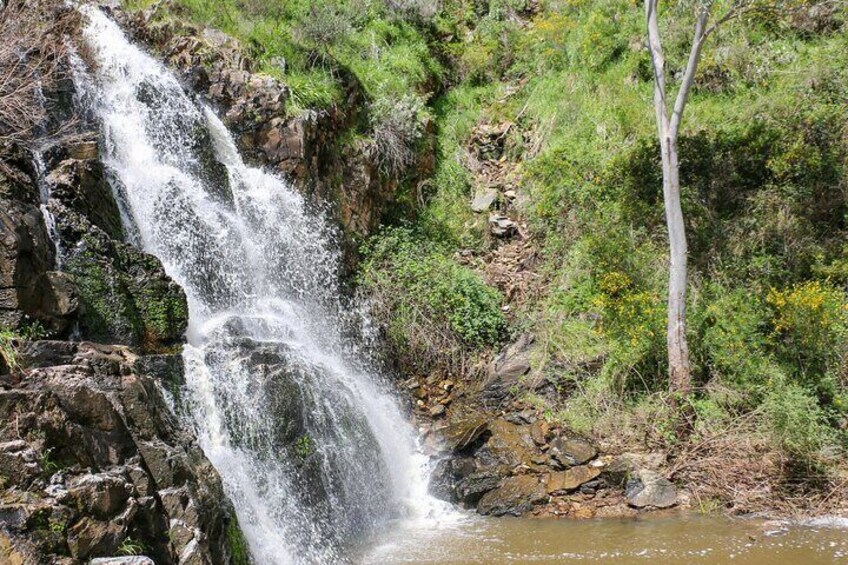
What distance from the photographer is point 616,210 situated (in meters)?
11.5

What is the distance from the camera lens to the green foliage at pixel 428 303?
10.9m

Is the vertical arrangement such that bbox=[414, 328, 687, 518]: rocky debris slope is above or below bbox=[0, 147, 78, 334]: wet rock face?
below

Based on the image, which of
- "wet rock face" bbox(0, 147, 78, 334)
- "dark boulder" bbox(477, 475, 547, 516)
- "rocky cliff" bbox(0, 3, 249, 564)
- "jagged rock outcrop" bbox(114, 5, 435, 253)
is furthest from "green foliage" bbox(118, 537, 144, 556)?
"jagged rock outcrop" bbox(114, 5, 435, 253)

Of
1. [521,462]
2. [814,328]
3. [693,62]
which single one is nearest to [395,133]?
[693,62]

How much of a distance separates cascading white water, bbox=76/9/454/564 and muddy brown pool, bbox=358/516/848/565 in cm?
88

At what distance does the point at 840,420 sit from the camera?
7.83 meters

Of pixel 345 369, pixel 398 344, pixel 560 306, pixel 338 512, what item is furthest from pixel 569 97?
pixel 338 512

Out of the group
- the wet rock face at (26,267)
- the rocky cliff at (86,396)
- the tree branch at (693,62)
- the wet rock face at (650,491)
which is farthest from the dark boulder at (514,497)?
the wet rock face at (26,267)

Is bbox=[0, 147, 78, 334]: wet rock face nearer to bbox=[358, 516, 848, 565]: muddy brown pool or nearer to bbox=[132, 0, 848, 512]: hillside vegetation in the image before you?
bbox=[358, 516, 848, 565]: muddy brown pool

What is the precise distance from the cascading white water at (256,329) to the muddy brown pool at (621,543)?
0.88 meters

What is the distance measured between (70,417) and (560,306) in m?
7.98

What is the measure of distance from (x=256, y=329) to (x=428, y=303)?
324cm

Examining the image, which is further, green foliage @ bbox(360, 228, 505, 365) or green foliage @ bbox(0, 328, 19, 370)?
green foliage @ bbox(360, 228, 505, 365)

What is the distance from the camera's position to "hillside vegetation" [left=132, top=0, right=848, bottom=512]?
8.34m
